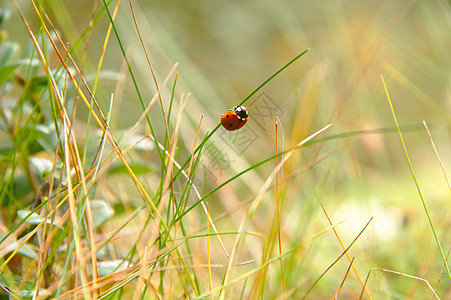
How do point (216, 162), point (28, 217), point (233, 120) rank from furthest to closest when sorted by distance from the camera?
point (216, 162) → point (233, 120) → point (28, 217)

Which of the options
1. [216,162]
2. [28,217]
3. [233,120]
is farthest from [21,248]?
[216,162]

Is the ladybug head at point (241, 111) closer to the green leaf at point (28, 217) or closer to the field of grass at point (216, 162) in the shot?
the field of grass at point (216, 162)

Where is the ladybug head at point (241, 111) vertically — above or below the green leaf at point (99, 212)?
above

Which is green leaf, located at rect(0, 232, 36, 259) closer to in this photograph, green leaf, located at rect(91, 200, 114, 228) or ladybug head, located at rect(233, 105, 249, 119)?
green leaf, located at rect(91, 200, 114, 228)

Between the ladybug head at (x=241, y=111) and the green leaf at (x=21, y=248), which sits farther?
the ladybug head at (x=241, y=111)

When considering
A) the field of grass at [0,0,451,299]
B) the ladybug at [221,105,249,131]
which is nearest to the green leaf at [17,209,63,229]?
the field of grass at [0,0,451,299]

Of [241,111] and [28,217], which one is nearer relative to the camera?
[28,217]

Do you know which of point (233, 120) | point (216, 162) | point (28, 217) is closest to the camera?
point (28, 217)

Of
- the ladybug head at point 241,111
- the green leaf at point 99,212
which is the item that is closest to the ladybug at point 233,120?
the ladybug head at point 241,111

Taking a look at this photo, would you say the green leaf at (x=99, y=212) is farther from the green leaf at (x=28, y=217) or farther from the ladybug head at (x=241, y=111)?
the ladybug head at (x=241, y=111)

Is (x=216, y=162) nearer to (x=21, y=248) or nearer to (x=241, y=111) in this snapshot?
(x=241, y=111)
